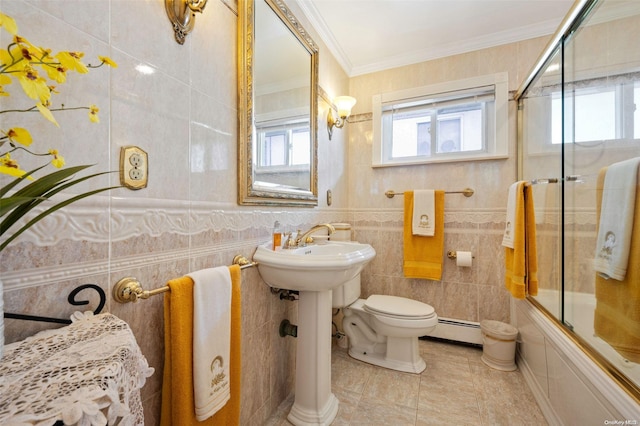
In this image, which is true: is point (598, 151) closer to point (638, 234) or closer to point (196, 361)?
point (638, 234)

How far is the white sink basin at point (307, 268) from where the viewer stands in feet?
3.75

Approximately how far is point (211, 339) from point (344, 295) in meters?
1.11

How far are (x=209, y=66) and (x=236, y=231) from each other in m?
0.66

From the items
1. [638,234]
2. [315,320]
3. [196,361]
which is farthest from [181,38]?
[638,234]

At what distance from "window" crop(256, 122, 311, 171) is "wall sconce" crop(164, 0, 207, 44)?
1.51 ft

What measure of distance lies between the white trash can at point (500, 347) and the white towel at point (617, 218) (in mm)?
909

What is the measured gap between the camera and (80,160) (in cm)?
66

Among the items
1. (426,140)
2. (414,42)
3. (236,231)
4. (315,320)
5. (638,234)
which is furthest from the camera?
(426,140)

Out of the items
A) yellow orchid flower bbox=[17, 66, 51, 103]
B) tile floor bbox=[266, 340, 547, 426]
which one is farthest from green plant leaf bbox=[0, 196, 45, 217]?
tile floor bbox=[266, 340, 547, 426]

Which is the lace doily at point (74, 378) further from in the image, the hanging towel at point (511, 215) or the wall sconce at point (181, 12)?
the hanging towel at point (511, 215)

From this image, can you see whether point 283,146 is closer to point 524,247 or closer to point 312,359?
point 312,359

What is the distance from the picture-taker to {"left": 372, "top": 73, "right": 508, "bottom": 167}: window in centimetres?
209

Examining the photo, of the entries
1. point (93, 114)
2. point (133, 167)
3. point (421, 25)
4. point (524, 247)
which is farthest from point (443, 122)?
point (93, 114)

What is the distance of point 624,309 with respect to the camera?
1.00 meters
